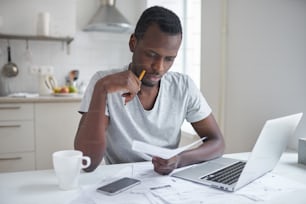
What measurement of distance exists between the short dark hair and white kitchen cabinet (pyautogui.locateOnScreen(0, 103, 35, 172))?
4.07ft

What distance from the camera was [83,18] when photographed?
7.14ft

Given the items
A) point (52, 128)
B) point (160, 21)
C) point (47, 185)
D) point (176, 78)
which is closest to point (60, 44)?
point (52, 128)

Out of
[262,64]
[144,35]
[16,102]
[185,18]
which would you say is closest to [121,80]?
[144,35]

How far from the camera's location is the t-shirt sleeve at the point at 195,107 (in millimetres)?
887

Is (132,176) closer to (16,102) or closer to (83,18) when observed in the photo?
(16,102)

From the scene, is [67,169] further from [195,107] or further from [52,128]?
[52,128]

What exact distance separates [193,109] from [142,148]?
371mm

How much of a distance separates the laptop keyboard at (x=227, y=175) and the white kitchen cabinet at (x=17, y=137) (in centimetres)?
142

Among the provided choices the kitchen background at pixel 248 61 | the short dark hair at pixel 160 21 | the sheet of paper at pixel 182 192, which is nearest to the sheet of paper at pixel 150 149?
the sheet of paper at pixel 182 192

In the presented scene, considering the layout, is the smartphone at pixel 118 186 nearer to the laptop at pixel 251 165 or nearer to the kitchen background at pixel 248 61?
the laptop at pixel 251 165

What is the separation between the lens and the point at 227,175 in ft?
2.08

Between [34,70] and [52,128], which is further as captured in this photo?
[34,70]

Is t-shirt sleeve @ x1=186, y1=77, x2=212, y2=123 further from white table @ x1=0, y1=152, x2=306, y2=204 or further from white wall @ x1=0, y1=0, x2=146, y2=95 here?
white wall @ x1=0, y1=0, x2=146, y2=95

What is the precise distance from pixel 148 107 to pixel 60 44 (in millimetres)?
1498
